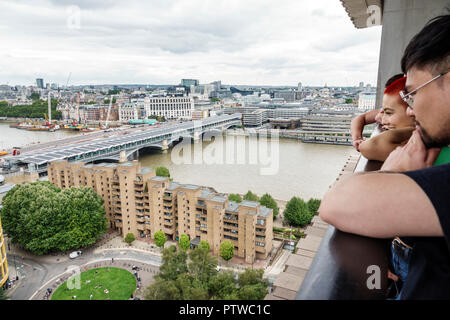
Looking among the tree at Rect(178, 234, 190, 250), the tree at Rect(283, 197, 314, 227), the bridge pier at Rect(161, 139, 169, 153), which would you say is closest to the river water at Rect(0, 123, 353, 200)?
the bridge pier at Rect(161, 139, 169, 153)

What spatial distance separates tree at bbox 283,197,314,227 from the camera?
4871 mm

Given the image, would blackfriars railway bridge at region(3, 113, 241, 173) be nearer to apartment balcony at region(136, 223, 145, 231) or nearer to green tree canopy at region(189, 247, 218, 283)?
apartment balcony at region(136, 223, 145, 231)

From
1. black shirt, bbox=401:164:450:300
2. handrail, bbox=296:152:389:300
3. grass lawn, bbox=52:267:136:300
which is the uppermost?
black shirt, bbox=401:164:450:300

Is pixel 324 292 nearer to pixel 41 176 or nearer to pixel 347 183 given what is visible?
pixel 347 183

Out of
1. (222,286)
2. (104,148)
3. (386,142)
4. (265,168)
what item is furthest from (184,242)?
(104,148)

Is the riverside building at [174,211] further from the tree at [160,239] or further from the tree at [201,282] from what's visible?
the tree at [201,282]

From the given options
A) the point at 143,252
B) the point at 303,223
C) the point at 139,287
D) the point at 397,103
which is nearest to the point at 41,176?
the point at 143,252

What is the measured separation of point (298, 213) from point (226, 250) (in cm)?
145

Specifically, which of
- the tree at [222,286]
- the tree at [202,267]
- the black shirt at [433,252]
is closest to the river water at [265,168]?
the tree at [202,267]

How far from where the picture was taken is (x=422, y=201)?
22 centimetres

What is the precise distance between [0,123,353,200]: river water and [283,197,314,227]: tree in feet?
2.93

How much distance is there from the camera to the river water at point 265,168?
630cm

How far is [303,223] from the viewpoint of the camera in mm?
4938

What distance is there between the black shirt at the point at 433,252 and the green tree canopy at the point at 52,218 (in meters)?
4.68
